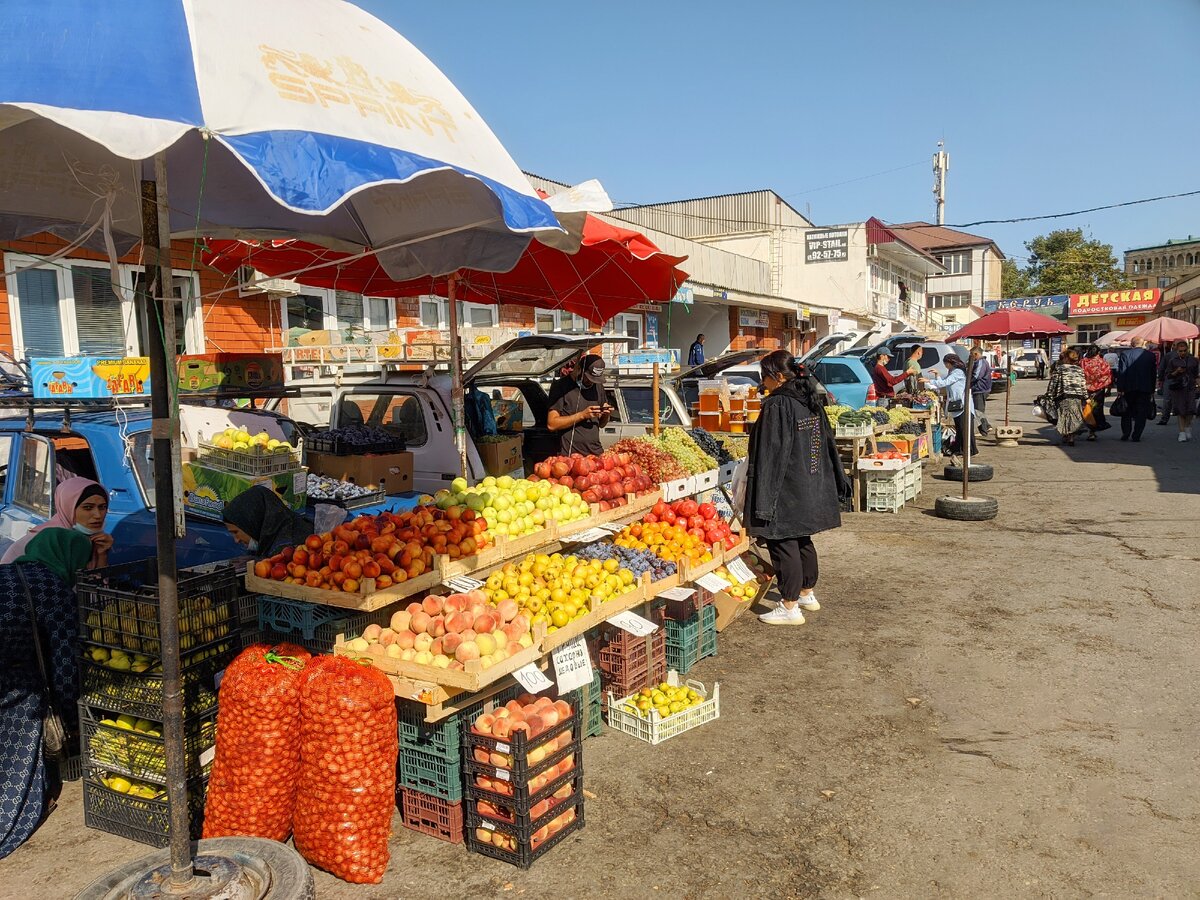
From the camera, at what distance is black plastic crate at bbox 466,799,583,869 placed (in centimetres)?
362

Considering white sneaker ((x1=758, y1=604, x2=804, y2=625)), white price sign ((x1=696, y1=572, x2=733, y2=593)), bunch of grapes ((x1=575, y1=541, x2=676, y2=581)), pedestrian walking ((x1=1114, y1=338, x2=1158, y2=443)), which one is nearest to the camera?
bunch of grapes ((x1=575, y1=541, x2=676, y2=581))

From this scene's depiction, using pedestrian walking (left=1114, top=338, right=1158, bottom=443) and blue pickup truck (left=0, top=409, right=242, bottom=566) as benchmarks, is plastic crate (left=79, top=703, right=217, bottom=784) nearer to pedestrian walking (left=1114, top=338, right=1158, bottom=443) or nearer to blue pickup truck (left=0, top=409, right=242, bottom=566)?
blue pickup truck (left=0, top=409, right=242, bottom=566)

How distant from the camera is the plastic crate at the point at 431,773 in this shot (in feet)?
12.5

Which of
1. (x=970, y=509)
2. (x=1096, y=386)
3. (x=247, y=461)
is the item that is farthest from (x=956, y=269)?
(x=247, y=461)

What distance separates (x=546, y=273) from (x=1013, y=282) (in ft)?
279

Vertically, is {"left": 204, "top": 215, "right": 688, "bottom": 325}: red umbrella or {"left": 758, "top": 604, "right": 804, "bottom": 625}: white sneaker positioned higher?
{"left": 204, "top": 215, "right": 688, "bottom": 325}: red umbrella

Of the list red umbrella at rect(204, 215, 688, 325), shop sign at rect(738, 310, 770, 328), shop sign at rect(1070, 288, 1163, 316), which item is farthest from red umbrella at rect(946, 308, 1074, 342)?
shop sign at rect(1070, 288, 1163, 316)

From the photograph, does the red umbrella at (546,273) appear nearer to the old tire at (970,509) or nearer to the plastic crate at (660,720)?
the plastic crate at (660,720)

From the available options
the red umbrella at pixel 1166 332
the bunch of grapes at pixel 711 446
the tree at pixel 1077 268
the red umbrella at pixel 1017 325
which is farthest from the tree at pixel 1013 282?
the bunch of grapes at pixel 711 446

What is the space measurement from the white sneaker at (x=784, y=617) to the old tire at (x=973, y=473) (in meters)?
7.33

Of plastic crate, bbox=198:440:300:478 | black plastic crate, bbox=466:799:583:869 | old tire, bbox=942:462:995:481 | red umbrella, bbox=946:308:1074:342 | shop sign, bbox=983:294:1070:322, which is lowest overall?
black plastic crate, bbox=466:799:583:869

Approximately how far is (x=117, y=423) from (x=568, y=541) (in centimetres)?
321

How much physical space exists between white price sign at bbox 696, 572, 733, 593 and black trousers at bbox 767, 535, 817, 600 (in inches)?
35.4

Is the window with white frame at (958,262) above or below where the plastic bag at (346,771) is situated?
above
